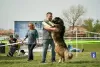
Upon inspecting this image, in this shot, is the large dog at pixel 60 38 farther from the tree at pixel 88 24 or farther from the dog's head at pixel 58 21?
the tree at pixel 88 24

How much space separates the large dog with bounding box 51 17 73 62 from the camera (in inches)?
345

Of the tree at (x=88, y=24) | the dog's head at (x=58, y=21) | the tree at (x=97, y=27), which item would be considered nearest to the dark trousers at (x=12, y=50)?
the dog's head at (x=58, y=21)

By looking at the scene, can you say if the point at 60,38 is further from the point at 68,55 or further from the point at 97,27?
the point at 97,27

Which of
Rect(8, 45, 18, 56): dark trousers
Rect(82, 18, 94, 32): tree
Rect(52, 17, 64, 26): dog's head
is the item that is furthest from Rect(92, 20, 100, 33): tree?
Rect(52, 17, 64, 26): dog's head

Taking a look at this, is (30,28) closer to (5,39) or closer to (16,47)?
(16,47)

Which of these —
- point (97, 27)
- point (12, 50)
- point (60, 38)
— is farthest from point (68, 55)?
point (97, 27)

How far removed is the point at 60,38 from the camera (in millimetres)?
8898

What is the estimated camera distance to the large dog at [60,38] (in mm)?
8766

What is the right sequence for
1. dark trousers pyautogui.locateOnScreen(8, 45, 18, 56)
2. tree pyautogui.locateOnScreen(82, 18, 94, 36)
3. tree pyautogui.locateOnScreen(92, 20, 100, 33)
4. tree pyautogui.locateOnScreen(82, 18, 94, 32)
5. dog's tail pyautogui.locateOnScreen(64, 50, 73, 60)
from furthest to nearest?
tree pyautogui.locateOnScreen(92, 20, 100, 33) → tree pyautogui.locateOnScreen(82, 18, 94, 32) → tree pyautogui.locateOnScreen(82, 18, 94, 36) → dark trousers pyautogui.locateOnScreen(8, 45, 18, 56) → dog's tail pyautogui.locateOnScreen(64, 50, 73, 60)

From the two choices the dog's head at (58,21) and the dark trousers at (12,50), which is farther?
the dark trousers at (12,50)

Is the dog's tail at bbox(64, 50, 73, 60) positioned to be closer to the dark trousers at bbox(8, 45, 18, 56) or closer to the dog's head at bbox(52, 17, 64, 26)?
the dog's head at bbox(52, 17, 64, 26)

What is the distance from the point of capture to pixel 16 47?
17188 millimetres

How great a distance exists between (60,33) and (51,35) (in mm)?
611

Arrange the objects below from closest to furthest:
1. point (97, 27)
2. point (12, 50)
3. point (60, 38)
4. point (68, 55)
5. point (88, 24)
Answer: point (68, 55), point (60, 38), point (12, 50), point (88, 24), point (97, 27)
